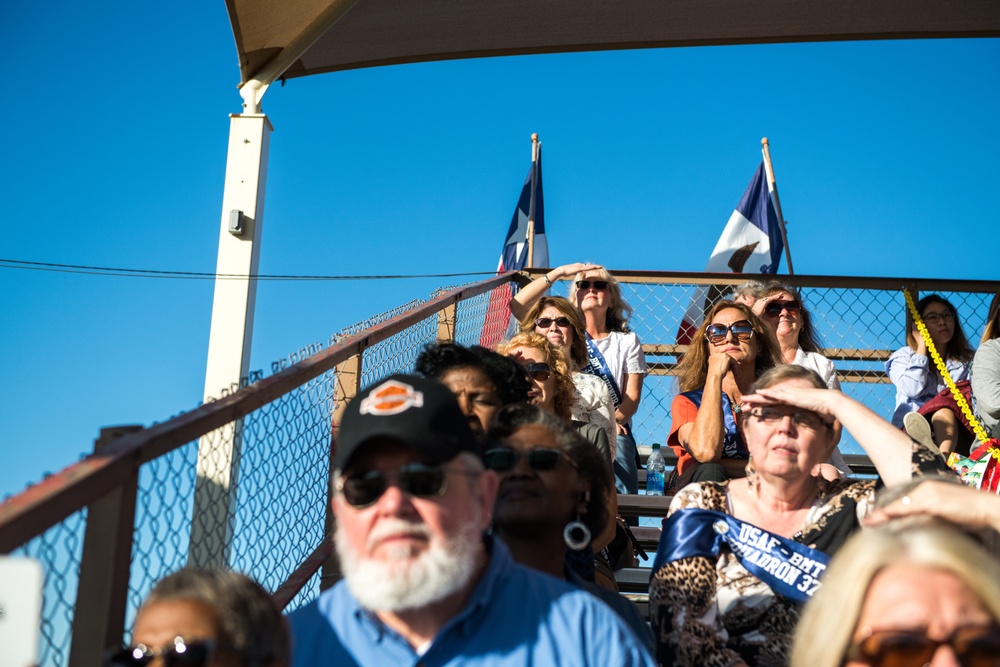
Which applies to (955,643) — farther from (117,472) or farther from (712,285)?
(712,285)

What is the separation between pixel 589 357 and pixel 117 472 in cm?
405

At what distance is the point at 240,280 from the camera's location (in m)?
5.47

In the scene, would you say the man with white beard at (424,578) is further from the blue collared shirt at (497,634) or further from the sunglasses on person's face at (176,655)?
the sunglasses on person's face at (176,655)

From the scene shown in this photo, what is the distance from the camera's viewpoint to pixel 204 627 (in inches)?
77.5

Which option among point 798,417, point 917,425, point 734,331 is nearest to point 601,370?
point 734,331

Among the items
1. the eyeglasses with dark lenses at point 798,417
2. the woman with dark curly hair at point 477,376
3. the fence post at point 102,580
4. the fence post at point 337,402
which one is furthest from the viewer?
the fence post at point 337,402

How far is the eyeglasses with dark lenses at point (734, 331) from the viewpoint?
17.0ft

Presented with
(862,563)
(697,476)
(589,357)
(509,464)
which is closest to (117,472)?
(509,464)

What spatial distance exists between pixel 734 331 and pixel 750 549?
2123 millimetres

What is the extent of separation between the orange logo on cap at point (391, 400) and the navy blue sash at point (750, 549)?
4.27ft

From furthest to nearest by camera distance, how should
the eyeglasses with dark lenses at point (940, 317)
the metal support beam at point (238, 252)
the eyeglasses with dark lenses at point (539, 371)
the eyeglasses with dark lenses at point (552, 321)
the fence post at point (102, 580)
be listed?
the eyeglasses with dark lenses at point (940, 317), the eyeglasses with dark lenses at point (552, 321), the metal support beam at point (238, 252), the eyeglasses with dark lenses at point (539, 371), the fence post at point (102, 580)

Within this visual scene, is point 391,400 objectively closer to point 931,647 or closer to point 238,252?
point 931,647

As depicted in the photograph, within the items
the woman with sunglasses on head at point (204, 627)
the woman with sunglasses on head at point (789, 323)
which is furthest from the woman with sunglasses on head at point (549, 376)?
the woman with sunglasses on head at point (204, 627)

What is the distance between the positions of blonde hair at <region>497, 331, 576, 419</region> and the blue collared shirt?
223 cm
